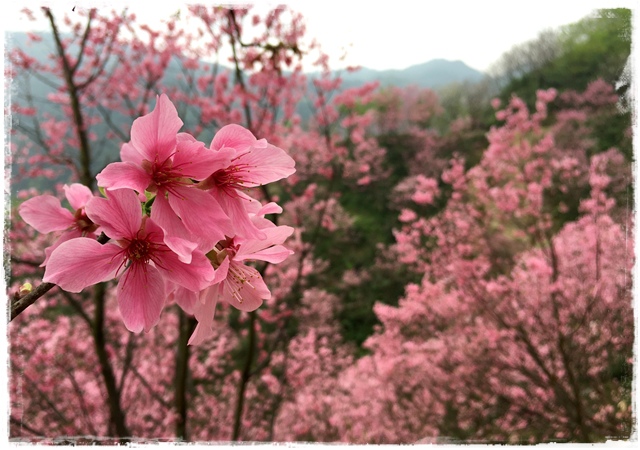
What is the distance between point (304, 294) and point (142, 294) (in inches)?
248

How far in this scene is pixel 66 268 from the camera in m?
0.40

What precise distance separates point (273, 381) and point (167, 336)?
4.47 ft

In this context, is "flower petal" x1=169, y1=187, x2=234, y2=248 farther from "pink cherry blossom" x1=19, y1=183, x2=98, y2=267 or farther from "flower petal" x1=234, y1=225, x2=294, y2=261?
"pink cherry blossom" x1=19, y1=183, x2=98, y2=267

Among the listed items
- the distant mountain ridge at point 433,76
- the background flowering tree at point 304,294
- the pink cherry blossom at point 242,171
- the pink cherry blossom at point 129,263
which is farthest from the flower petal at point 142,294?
the distant mountain ridge at point 433,76

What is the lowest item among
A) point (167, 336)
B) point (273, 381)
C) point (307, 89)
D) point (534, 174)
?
point (273, 381)

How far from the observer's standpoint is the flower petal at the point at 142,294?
1.43 ft

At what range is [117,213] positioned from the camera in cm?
41

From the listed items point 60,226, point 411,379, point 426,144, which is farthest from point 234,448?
point 426,144

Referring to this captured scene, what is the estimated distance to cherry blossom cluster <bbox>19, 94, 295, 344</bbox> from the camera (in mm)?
401

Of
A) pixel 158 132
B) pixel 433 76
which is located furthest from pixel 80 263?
pixel 433 76

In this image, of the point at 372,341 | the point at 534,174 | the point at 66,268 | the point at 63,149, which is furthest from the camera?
the point at 372,341

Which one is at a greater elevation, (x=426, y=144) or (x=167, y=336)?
(x=426, y=144)

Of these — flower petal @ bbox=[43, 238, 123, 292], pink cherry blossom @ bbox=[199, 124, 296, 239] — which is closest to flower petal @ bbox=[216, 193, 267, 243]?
pink cherry blossom @ bbox=[199, 124, 296, 239]

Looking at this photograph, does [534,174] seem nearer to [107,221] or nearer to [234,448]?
[234,448]
